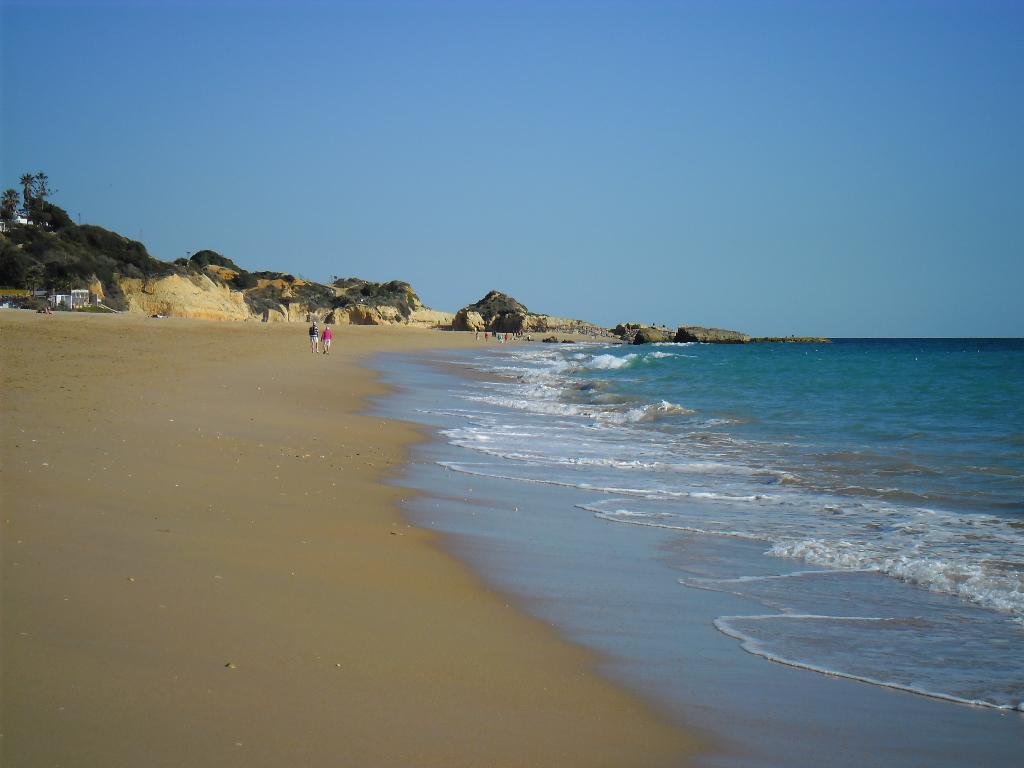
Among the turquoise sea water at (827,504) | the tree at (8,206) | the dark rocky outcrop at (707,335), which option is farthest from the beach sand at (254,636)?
the dark rocky outcrop at (707,335)

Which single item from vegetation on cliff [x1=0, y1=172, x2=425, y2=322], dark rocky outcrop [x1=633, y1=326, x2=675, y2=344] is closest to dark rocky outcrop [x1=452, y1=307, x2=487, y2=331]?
vegetation on cliff [x1=0, y1=172, x2=425, y2=322]

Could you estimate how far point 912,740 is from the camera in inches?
136

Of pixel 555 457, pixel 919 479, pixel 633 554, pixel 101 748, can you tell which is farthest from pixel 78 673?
pixel 919 479

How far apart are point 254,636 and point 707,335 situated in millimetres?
108877

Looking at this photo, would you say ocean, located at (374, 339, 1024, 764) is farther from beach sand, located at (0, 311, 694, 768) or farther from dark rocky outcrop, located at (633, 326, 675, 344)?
dark rocky outcrop, located at (633, 326, 675, 344)

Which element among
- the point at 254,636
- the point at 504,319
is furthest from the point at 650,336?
the point at 254,636

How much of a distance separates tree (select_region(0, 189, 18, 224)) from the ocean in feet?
243

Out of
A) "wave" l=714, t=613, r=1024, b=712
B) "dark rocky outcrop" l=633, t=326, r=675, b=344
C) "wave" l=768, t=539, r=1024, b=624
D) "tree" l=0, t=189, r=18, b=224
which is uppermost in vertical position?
"tree" l=0, t=189, r=18, b=224

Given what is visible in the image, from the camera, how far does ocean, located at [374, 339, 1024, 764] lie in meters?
4.48

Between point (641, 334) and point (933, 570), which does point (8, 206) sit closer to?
point (641, 334)

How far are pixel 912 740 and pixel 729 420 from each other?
44.8 feet

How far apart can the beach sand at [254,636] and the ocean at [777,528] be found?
51 centimetres

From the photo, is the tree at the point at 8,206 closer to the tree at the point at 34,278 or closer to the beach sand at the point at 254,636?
the tree at the point at 34,278

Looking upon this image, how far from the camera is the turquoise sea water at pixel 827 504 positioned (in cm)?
460
